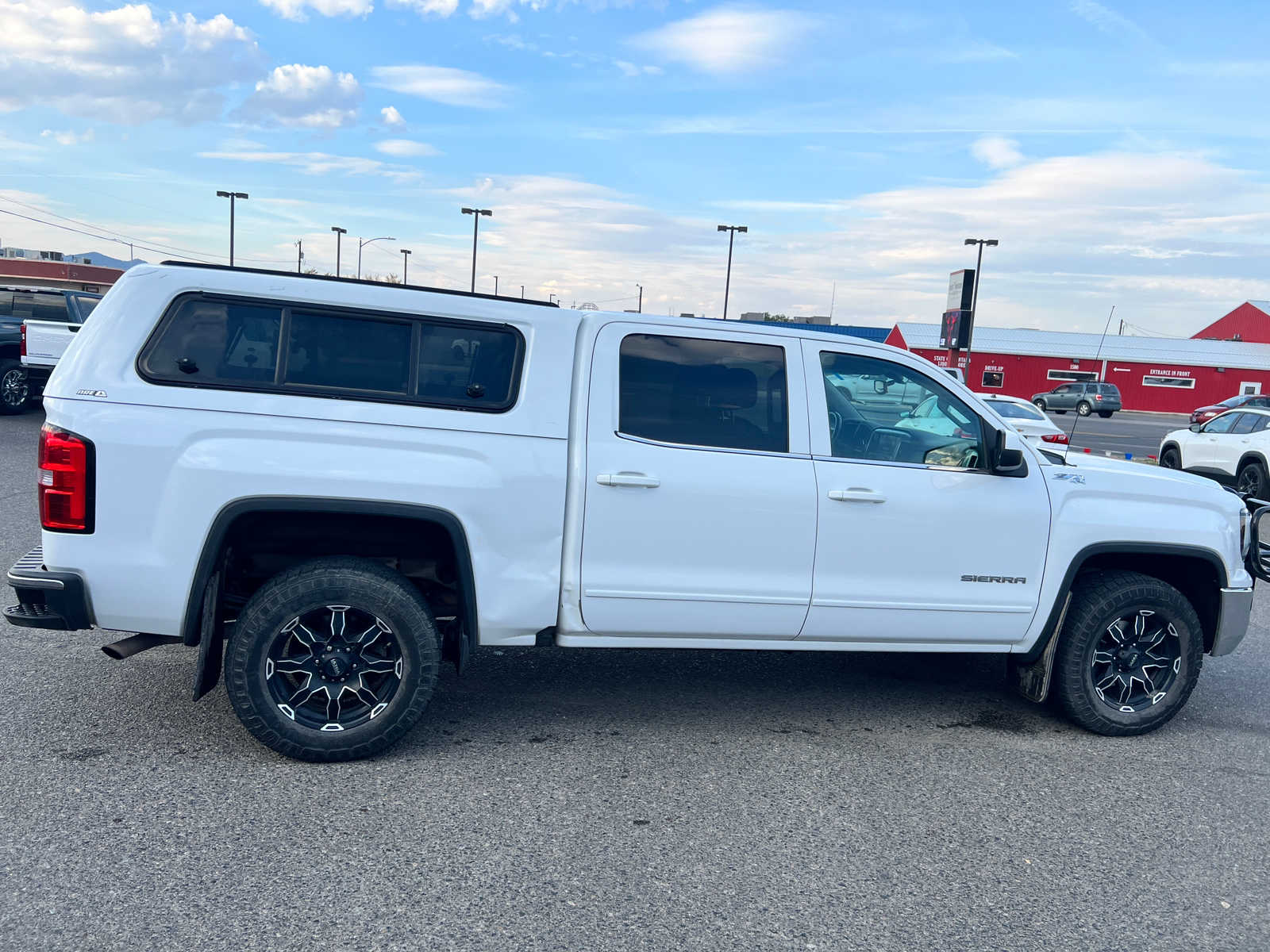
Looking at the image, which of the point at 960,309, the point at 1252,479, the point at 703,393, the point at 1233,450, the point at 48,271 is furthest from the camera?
the point at 48,271

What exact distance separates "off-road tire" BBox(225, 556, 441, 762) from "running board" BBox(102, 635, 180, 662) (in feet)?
0.97

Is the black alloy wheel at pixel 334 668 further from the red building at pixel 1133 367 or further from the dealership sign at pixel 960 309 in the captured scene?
the red building at pixel 1133 367

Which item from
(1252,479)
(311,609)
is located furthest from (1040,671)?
(1252,479)

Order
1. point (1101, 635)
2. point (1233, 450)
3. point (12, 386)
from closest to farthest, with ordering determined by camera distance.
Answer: point (1101, 635)
point (1233, 450)
point (12, 386)

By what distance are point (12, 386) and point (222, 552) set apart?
14.7 m

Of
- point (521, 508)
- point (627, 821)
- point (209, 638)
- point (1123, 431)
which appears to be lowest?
point (1123, 431)

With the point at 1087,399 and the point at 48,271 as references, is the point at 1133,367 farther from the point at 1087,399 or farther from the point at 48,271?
the point at 48,271

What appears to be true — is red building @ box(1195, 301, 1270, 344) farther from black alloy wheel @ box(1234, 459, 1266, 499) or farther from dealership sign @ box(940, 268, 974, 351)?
black alloy wheel @ box(1234, 459, 1266, 499)

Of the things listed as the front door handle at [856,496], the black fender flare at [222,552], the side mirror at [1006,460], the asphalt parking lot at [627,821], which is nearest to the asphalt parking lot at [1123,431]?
the side mirror at [1006,460]

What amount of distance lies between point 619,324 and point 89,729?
2932mm

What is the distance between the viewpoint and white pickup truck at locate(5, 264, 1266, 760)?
13.6ft

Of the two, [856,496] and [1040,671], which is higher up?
→ [856,496]

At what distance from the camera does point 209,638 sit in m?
4.28

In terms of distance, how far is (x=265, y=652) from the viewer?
13.8 ft
